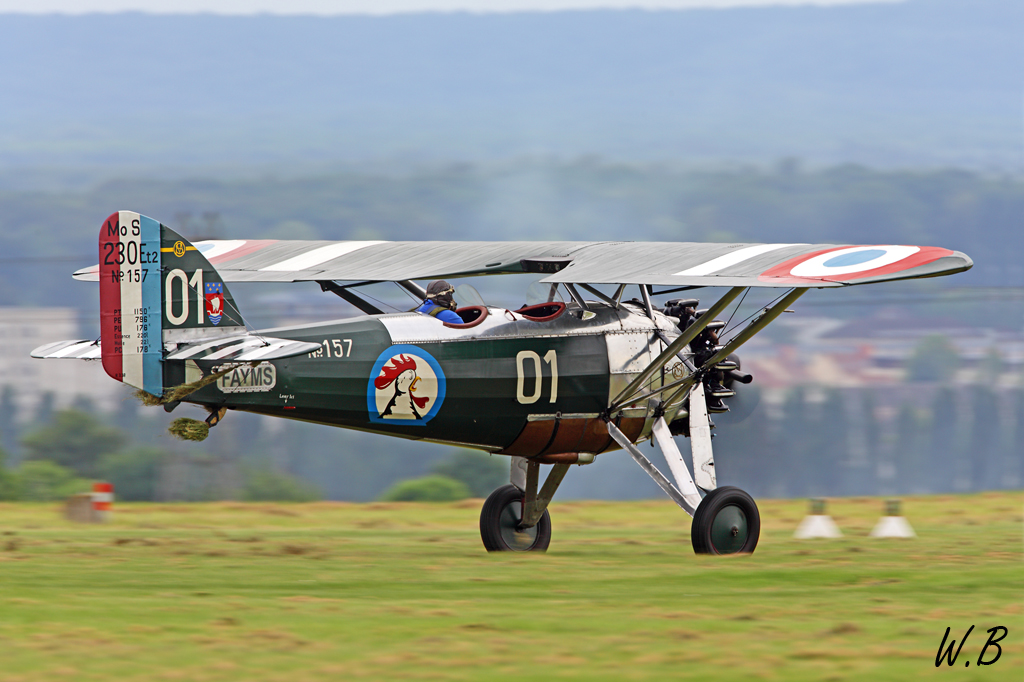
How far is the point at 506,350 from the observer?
13031 millimetres

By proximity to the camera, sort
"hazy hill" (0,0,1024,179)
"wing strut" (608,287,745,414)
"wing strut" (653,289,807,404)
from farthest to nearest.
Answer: "hazy hill" (0,0,1024,179) < "wing strut" (608,287,745,414) < "wing strut" (653,289,807,404)

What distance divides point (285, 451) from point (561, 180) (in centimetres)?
5428

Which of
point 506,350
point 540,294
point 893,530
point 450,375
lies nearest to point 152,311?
point 450,375

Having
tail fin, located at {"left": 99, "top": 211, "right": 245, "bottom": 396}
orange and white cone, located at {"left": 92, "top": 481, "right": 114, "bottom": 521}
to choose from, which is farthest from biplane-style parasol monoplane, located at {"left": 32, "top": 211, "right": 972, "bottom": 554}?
orange and white cone, located at {"left": 92, "top": 481, "right": 114, "bottom": 521}

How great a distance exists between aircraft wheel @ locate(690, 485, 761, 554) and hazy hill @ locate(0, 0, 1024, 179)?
119 meters

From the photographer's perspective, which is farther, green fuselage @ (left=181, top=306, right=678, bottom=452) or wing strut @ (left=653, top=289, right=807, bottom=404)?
wing strut @ (left=653, top=289, right=807, bottom=404)

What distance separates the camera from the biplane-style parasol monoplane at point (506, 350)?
11.5 m

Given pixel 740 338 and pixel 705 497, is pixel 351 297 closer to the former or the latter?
pixel 740 338

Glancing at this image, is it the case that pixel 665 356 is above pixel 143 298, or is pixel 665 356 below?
below

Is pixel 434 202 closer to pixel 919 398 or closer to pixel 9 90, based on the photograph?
pixel 919 398

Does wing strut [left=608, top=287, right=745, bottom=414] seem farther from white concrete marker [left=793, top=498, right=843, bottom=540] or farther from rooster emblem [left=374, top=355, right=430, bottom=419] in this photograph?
white concrete marker [left=793, top=498, right=843, bottom=540]

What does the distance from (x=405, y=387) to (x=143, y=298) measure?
2628mm

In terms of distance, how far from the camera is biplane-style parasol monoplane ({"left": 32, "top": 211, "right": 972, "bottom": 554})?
11.5 m

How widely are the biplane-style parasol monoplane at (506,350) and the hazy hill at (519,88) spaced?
117 meters
